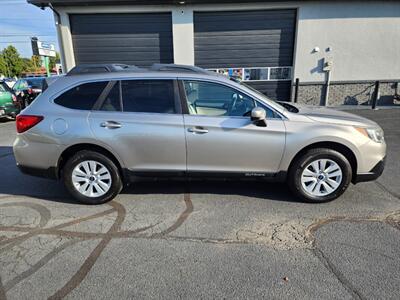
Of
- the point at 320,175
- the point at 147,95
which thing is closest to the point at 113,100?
the point at 147,95

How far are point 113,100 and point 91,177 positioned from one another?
1.05m

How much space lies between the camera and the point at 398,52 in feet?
41.5

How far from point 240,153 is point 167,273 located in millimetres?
1737

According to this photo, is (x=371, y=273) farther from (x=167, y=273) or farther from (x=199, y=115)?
(x=199, y=115)

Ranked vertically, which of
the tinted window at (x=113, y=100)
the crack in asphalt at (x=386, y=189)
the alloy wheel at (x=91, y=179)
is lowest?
the crack in asphalt at (x=386, y=189)

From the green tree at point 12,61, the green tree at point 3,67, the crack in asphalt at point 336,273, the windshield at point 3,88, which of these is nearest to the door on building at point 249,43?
the windshield at point 3,88

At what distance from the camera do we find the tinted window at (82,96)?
3775 mm

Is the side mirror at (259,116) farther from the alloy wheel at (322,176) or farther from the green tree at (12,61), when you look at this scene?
the green tree at (12,61)

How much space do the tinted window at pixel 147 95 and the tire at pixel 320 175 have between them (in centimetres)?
183

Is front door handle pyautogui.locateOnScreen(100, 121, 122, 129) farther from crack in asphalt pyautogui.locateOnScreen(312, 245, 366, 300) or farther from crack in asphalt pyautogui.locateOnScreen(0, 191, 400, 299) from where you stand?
crack in asphalt pyautogui.locateOnScreen(312, 245, 366, 300)

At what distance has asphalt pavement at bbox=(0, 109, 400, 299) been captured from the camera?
2.37 meters

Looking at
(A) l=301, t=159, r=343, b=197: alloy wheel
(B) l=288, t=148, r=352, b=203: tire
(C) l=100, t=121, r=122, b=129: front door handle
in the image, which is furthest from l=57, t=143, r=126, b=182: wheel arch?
(A) l=301, t=159, r=343, b=197: alloy wheel

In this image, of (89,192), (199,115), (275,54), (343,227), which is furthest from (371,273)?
(275,54)

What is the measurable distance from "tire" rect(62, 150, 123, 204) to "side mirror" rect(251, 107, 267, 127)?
1885mm
